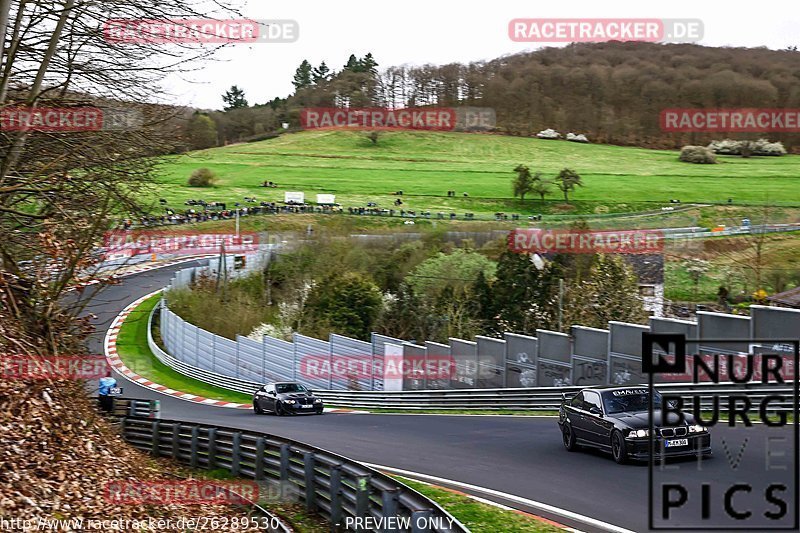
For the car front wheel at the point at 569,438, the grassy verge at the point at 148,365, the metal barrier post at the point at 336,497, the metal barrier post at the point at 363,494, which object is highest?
the metal barrier post at the point at 363,494

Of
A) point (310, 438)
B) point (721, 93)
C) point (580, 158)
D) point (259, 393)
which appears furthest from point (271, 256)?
point (721, 93)

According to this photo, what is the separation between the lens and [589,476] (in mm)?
14602

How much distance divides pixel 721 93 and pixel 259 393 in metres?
106

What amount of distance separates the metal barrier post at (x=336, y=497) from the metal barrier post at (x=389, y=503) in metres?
1.90

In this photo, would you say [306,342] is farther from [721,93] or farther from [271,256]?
[721,93]

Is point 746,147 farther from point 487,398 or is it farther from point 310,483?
point 310,483

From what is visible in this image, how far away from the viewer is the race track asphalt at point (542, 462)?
12227mm

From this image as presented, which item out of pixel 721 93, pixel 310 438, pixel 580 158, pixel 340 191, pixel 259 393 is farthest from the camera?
pixel 721 93

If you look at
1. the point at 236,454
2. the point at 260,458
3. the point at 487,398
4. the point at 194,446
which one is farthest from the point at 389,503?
the point at 487,398

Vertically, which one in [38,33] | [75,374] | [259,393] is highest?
[38,33]

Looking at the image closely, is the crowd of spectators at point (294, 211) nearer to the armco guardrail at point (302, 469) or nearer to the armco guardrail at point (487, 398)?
the armco guardrail at point (487, 398)

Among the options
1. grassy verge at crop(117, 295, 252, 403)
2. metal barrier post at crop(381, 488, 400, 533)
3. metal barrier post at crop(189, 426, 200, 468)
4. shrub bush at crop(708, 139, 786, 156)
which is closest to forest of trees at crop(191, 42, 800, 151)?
shrub bush at crop(708, 139, 786, 156)

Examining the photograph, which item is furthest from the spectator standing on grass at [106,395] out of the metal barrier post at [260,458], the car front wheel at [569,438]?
the car front wheel at [569,438]

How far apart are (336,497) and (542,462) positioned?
17.5 ft
